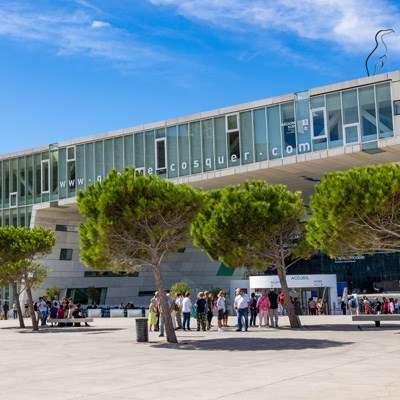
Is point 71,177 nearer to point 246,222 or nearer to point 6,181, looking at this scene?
point 6,181

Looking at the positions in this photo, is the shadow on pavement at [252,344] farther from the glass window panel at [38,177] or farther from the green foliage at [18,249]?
the glass window panel at [38,177]

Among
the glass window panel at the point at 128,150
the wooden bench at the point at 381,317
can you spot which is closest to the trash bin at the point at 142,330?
the wooden bench at the point at 381,317

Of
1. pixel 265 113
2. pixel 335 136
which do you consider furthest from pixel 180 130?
pixel 335 136

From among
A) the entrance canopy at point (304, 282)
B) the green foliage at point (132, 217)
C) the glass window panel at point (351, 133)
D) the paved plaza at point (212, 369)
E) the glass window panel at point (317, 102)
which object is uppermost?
the glass window panel at point (317, 102)

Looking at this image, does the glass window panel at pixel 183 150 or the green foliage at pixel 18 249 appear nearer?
the green foliage at pixel 18 249

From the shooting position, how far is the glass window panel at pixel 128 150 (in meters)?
51.2

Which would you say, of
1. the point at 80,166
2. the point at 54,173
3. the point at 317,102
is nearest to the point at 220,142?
the point at 317,102

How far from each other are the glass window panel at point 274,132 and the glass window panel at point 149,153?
388 inches

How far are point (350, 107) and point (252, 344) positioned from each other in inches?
937

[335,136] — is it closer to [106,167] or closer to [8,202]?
[106,167]

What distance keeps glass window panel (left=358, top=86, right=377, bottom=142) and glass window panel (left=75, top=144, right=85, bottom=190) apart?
23295 millimetres

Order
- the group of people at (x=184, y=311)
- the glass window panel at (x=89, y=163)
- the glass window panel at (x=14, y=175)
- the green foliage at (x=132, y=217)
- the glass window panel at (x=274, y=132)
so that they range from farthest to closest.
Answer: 1. the glass window panel at (x=14, y=175)
2. the glass window panel at (x=89, y=163)
3. the glass window panel at (x=274, y=132)
4. the group of people at (x=184, y=311)
5. the green foliage at (x=132, y=217)

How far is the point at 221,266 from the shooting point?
66.0 meters

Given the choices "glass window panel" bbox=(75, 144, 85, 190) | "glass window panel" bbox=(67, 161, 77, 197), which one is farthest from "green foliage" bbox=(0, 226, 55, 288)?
"glass window panel" bbox=(67, 161, 77, 197)
